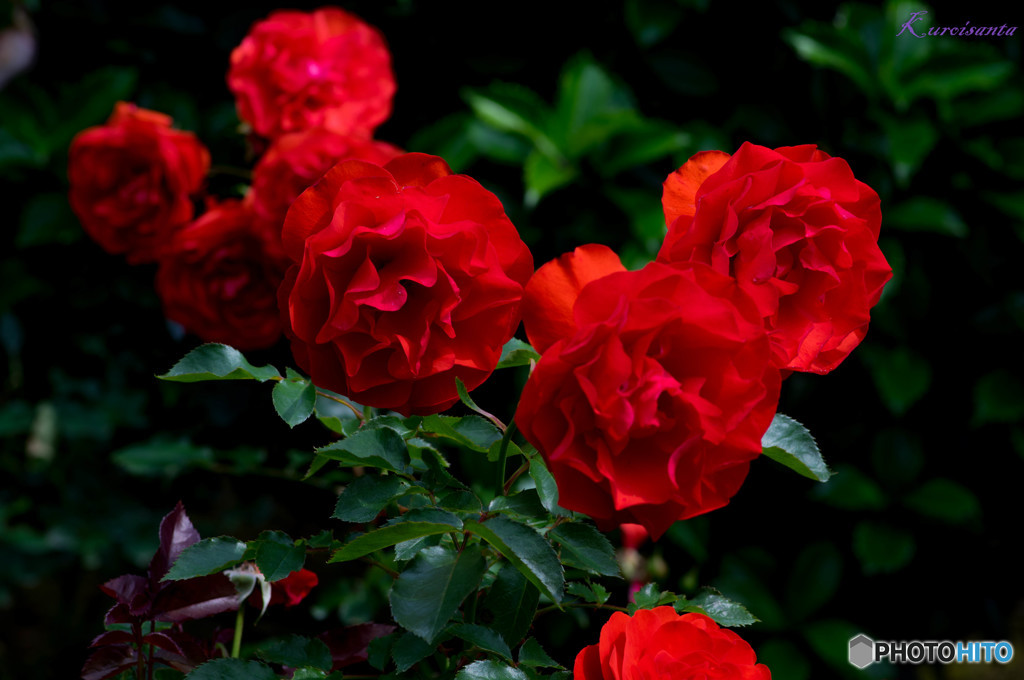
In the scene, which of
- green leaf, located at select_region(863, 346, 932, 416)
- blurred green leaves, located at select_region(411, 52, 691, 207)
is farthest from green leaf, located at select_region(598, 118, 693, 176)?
green leaf, located at select_region(863, 346, 932, 416)

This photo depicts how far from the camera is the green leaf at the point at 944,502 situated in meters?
1.62

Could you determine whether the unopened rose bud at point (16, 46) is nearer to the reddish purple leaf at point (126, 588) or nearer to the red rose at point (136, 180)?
the red rose at point (136, 180)

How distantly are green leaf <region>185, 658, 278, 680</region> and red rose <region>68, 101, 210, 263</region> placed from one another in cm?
79

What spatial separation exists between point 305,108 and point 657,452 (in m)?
0.85

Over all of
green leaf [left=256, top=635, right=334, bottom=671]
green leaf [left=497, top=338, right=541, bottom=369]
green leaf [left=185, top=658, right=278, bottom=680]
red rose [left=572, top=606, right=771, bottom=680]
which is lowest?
green leaf [left=256, top=635, right=334, bottom=671]

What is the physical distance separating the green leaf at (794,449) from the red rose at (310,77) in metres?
0.77

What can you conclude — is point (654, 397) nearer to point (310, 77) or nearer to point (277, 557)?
point (277, 557)

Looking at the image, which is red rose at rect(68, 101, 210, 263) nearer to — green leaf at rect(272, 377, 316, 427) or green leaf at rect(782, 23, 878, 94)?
green leaf at rect(272, 377, 316, 427)

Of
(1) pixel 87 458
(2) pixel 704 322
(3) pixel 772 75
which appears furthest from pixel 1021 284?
(1) pixel 87 458

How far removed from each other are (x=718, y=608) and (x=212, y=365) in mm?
396

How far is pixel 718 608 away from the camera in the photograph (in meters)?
0.62

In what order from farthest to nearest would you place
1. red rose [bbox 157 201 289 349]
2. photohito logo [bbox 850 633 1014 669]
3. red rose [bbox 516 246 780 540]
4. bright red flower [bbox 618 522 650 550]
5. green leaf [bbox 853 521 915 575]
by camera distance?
green leaf [bbox 853 521 915 575], photohito logo [bbox 850 633 1014 669], bright red flower [bbox 618 522 650 550], red rose [bbox 157 201 289 349], red rose [bbox 516 246 780 540]

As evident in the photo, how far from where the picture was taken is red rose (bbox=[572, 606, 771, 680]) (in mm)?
537

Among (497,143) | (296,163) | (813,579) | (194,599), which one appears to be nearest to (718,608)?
(194,599)
